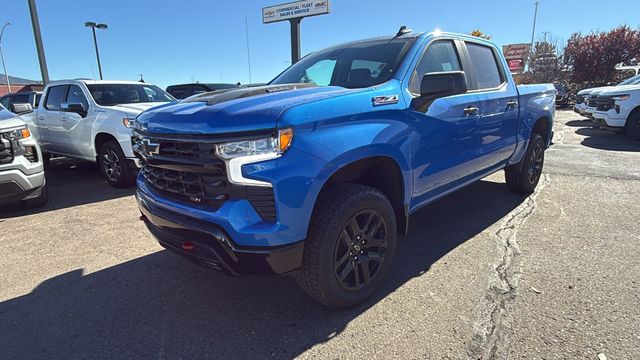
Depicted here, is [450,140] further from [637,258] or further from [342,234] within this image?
[637,258]

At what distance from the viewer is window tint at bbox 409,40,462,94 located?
303cm

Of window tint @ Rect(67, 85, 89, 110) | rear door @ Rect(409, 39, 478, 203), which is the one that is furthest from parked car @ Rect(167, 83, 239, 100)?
rear door @ Rect(409, 39, 478, 203)

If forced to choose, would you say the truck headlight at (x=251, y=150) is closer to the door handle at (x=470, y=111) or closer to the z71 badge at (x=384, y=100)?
the z71 badge at (x=384, y=100)

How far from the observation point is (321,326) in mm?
2486

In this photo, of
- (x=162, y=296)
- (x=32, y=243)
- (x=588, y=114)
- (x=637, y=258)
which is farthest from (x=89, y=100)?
(x=588, y=114)

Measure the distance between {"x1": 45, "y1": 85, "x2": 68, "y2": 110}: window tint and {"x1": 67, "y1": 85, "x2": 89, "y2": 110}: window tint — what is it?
8.8 inches

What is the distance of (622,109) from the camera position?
9734mm

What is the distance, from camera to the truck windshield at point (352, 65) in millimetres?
3029

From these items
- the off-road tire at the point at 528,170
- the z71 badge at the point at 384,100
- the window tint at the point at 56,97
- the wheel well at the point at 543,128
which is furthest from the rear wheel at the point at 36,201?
the wheel well at the point at 543,128

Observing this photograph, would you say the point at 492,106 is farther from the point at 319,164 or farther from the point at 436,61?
the point at 319,164

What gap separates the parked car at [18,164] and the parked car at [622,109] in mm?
12275

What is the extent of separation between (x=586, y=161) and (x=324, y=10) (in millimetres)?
13484

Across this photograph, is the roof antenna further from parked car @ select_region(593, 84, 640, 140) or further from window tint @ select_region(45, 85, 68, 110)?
parked car @ select_region(593, 84, 640, 140)

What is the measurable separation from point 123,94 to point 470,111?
6061 millimetres
